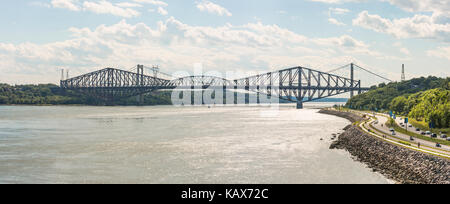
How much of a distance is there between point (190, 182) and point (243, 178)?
4447 mm

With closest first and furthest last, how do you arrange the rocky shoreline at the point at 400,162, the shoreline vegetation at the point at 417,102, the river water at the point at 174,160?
the rocky shoreline at the point at 400,162 < the river water at the point at 174,160 < the shoreline vegetation at the point at 417,102

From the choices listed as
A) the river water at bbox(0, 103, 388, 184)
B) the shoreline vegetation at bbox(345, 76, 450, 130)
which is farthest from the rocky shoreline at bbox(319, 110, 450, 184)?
the shoreline vegetation at bbox(345, 76, 450, 130)

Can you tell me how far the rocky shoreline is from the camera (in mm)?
30250

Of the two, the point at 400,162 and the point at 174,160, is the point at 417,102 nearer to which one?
the point at 400,162

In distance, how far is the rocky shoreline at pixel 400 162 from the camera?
99.2 ft

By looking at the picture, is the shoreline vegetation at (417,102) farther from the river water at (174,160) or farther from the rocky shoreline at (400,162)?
the river water at (174,160)

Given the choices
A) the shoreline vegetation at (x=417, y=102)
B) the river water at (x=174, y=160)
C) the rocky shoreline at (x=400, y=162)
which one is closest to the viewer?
the rocky shoreline at (x=400, y=162)

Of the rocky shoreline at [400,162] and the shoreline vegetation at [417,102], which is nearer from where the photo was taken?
the rocky shoreline at [400,162]

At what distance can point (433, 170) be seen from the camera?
1209 inches

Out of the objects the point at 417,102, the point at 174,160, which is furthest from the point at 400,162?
the point at 417,102

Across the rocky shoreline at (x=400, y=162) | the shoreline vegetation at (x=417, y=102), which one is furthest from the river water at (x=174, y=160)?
the shoreline vegetation at (x=417, y=102)

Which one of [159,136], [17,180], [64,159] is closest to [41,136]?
[159,136]

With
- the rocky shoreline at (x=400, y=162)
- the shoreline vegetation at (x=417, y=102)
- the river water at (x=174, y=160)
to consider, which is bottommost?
the river water at (x=174, y=160)

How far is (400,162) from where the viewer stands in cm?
3606
